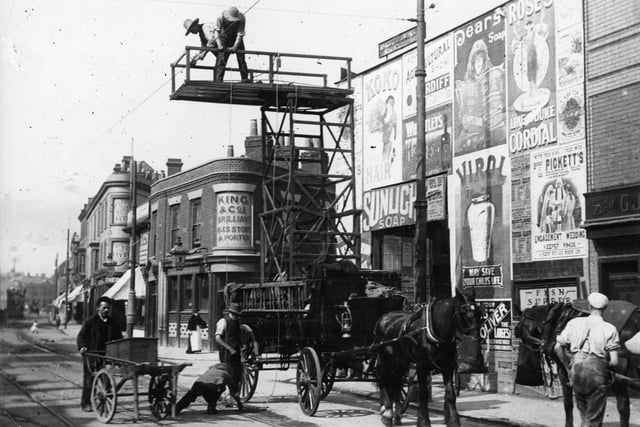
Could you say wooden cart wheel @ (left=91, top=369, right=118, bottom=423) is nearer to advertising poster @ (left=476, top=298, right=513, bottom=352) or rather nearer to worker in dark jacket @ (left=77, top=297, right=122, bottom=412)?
worker in dark jacket @ (left=77, top=297, right=122, bottom=412)

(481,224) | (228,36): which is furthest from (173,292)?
(481,224)

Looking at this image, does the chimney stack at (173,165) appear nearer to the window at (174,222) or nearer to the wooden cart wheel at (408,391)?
the window at (174,222)

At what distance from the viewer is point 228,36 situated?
18.8 meters

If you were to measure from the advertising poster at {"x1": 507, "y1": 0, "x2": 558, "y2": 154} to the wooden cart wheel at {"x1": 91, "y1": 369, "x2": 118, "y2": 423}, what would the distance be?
30.2ft

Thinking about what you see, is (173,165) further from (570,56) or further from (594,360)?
(594,360)

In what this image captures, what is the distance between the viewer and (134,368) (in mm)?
11633

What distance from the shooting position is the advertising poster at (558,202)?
1462cm

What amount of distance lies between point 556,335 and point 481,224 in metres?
6.23

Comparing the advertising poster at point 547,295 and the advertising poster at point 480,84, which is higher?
the advertising poster at point 480,84

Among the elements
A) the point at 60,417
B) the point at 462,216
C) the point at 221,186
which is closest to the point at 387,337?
the point at 60,417

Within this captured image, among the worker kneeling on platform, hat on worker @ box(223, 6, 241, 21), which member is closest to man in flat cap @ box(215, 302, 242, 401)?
the worker kneeling on platform

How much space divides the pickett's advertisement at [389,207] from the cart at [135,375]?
324 inches

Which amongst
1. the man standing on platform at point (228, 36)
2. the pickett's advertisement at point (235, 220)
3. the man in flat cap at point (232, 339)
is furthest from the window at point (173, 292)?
the man in flat cap at point (232, 339)

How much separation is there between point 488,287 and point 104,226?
44.8m
